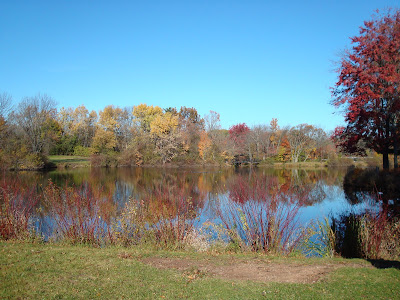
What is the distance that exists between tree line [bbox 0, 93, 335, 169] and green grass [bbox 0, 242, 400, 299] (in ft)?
135

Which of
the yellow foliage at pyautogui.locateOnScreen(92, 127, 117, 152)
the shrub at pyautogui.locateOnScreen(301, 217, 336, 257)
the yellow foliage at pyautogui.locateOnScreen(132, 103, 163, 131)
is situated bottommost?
the shrub at pyautogui.locateOnScreen(301, 217, 336, 257)

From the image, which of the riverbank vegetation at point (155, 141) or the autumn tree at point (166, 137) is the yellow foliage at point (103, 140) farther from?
the autumn tree at point (166, 137)

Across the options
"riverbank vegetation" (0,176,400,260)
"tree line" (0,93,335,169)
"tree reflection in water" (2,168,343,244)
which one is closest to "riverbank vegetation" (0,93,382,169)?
"tree line" (0,93,335,169)

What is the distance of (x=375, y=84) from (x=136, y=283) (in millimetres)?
19891

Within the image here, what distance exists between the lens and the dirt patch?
6.09 meters

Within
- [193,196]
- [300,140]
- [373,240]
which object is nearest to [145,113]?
[300,140]

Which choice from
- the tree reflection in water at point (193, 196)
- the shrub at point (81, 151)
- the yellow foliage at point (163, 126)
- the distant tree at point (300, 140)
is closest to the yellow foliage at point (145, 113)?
the yellow foliage at point (163, 126)

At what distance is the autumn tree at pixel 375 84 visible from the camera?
1888 centimetres

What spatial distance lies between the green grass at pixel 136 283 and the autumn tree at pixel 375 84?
51.6 ft

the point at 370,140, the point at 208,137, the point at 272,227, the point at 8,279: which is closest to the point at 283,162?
the point at 208,137

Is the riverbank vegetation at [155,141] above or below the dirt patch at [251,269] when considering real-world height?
above

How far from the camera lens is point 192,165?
54875 mm

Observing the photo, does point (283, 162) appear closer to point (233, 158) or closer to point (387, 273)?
point (233, 158)

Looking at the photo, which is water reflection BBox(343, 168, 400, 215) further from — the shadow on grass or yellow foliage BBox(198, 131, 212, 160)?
yellow foliage BBox(198, 131, 212, 160)
